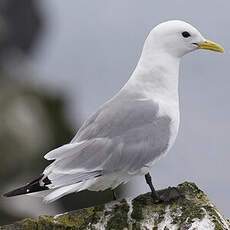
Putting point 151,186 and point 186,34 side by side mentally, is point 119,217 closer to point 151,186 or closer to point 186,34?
point 151,186

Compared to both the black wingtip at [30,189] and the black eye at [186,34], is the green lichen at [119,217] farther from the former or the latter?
the black eye at [186,34]

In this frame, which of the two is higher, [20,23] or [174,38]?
[174,38]

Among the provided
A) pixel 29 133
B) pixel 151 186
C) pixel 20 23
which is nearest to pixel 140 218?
pixel 151 186

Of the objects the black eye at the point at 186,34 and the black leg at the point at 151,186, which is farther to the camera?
the black eye at the point at 186,34

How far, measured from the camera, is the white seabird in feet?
28.7

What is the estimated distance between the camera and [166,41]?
9.59 m

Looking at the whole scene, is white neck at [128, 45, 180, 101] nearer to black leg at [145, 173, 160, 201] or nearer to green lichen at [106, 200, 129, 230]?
black leg at [145, 173, 160, 201]

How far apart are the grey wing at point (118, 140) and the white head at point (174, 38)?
0.62m

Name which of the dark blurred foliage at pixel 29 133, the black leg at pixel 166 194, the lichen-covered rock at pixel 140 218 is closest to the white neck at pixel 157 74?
the black leg at pixel 166 194

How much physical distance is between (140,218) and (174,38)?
6.19ft

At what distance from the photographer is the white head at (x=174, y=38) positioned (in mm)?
9586

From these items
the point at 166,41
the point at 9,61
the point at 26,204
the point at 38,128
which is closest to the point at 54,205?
the point at 26,204

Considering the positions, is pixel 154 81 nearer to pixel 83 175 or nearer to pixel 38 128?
pixel 83 175

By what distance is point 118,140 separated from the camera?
9070 millimetres
